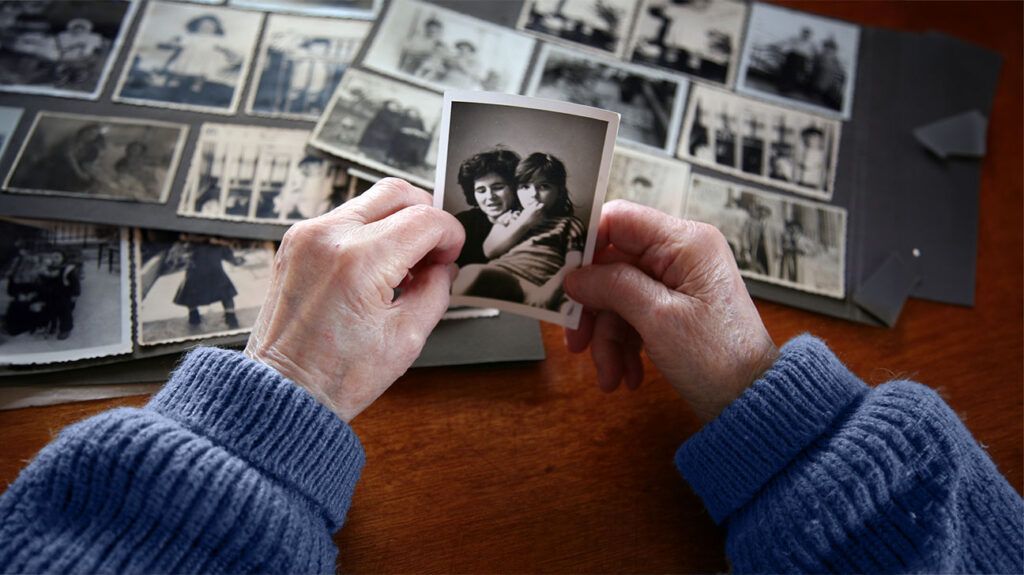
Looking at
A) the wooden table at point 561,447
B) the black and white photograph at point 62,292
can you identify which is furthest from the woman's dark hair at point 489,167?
the black and white photograph at point 62,292

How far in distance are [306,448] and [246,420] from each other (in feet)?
0.19

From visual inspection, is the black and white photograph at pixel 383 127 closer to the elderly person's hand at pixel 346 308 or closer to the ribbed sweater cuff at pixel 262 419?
the elderly person's hand at pixel 346 308

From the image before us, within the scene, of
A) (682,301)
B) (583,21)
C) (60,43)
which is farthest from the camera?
(583,21)

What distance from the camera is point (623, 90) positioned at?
3.79ft

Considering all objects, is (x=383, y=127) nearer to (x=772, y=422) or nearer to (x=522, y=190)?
(x=522, y=190)

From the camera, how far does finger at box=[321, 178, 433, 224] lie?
0.75m

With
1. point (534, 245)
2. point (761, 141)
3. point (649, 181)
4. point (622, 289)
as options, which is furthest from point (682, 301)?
point (761, 141)

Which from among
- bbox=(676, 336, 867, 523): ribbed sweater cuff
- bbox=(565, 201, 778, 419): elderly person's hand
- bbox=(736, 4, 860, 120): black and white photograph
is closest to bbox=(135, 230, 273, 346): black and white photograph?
bbox=(565, 201, 778, 419): elderly person's hand

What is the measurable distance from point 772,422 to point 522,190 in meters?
0.36

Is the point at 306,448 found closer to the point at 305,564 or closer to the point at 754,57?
the point at 305,564

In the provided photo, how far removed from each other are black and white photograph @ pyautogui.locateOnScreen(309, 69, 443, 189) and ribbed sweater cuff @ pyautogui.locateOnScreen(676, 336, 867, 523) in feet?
1.75

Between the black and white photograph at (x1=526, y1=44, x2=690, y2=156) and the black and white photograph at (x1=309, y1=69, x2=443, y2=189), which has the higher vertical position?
the black and white photograph at (x1=526, y1=44, x2=690, y2=156)

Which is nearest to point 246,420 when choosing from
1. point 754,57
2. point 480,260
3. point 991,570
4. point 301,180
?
point 480,260

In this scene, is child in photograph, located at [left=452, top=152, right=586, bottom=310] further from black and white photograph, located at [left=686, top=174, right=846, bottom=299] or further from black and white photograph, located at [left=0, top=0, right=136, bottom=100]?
black and white photograph, located at [left=0, top=0, right=136, bottom=100]
